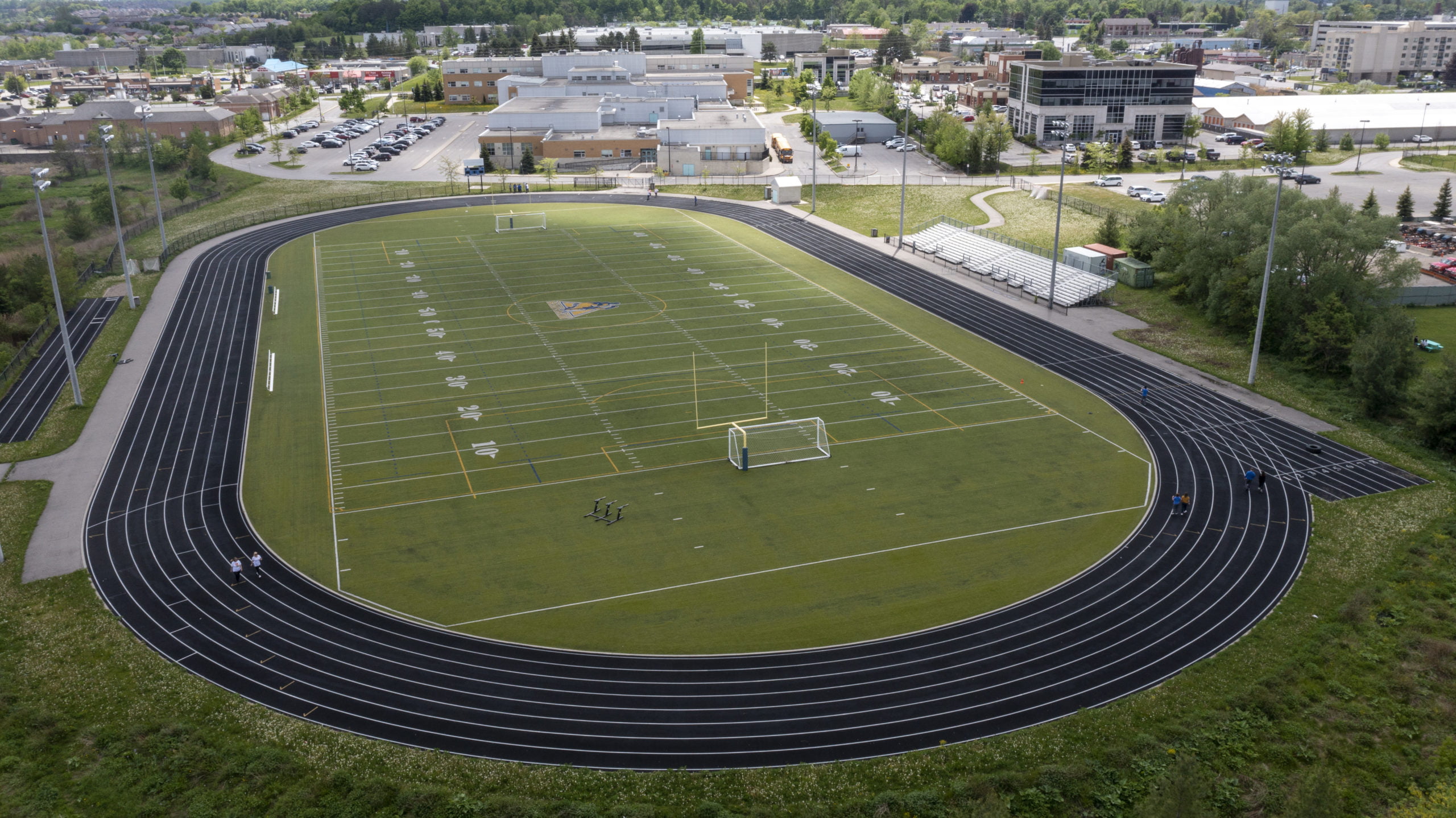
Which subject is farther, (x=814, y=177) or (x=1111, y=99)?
(x=1111, y=99)

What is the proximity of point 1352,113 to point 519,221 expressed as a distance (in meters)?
103

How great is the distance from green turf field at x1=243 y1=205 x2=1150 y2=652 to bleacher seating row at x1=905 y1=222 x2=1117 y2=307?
9.36 m

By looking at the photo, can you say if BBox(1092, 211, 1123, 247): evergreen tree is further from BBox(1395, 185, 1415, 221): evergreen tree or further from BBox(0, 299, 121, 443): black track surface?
BBox(0, 299, 121, 443): black track surface

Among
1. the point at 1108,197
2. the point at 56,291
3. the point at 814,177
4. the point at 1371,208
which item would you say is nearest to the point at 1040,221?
the point at 1108,197

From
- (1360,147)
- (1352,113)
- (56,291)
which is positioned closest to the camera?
(56,291)

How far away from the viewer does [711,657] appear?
26.8 meters

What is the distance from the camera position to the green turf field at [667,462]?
29.7 m

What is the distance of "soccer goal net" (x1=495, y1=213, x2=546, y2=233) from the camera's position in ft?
251

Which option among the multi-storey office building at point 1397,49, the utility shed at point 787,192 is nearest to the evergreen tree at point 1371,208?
the utility shed at point 787,192

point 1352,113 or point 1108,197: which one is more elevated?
point 1352,113

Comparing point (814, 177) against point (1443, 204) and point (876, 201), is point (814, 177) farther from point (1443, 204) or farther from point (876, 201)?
point (1443, 204)

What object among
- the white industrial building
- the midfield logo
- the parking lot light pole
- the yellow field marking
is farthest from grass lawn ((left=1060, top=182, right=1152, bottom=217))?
the yellow field marking

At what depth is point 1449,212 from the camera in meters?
77.9

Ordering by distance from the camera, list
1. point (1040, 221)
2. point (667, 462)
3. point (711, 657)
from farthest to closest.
A: point (1040, 221)
point (667, 462)
point (711, 657)
